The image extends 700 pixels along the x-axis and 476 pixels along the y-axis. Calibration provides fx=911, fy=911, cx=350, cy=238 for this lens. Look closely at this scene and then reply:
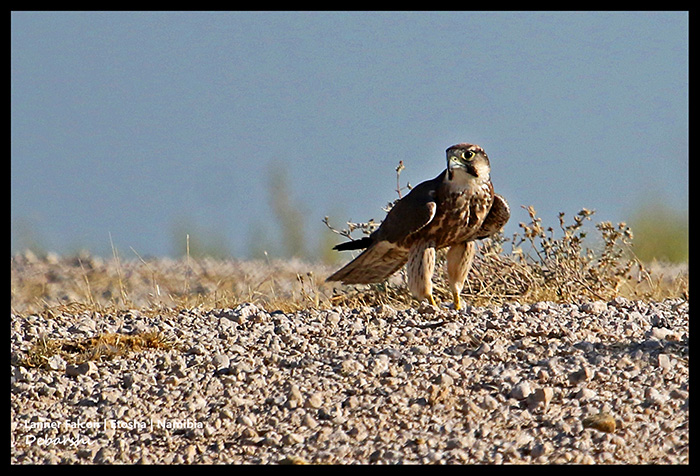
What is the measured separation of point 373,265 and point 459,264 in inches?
25.5

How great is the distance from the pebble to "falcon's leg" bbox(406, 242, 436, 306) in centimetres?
51

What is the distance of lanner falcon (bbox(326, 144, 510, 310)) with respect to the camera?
18.9 feet

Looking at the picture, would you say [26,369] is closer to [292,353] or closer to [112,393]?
[112,393]

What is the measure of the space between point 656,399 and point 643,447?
0.43 meters

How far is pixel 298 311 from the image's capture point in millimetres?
5746

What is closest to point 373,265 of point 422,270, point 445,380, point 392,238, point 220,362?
point 392,238

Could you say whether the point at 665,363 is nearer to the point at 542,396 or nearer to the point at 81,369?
the point at 542,396

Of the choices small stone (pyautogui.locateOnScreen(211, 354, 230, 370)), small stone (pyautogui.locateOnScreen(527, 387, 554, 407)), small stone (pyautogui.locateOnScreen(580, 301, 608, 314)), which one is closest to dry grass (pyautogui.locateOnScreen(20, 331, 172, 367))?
small stone (pyautogui.locateOnScreen(211, 354, 230, 370))

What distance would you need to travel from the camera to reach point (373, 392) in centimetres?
405

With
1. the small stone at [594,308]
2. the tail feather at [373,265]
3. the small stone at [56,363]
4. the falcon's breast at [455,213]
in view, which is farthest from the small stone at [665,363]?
the small stone at [56,363]

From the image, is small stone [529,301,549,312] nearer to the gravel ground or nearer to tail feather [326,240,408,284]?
the gravel ground

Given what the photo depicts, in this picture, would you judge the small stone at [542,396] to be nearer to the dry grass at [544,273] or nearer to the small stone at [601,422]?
the small stone at [601,422]

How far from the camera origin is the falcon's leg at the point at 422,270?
5844mm
